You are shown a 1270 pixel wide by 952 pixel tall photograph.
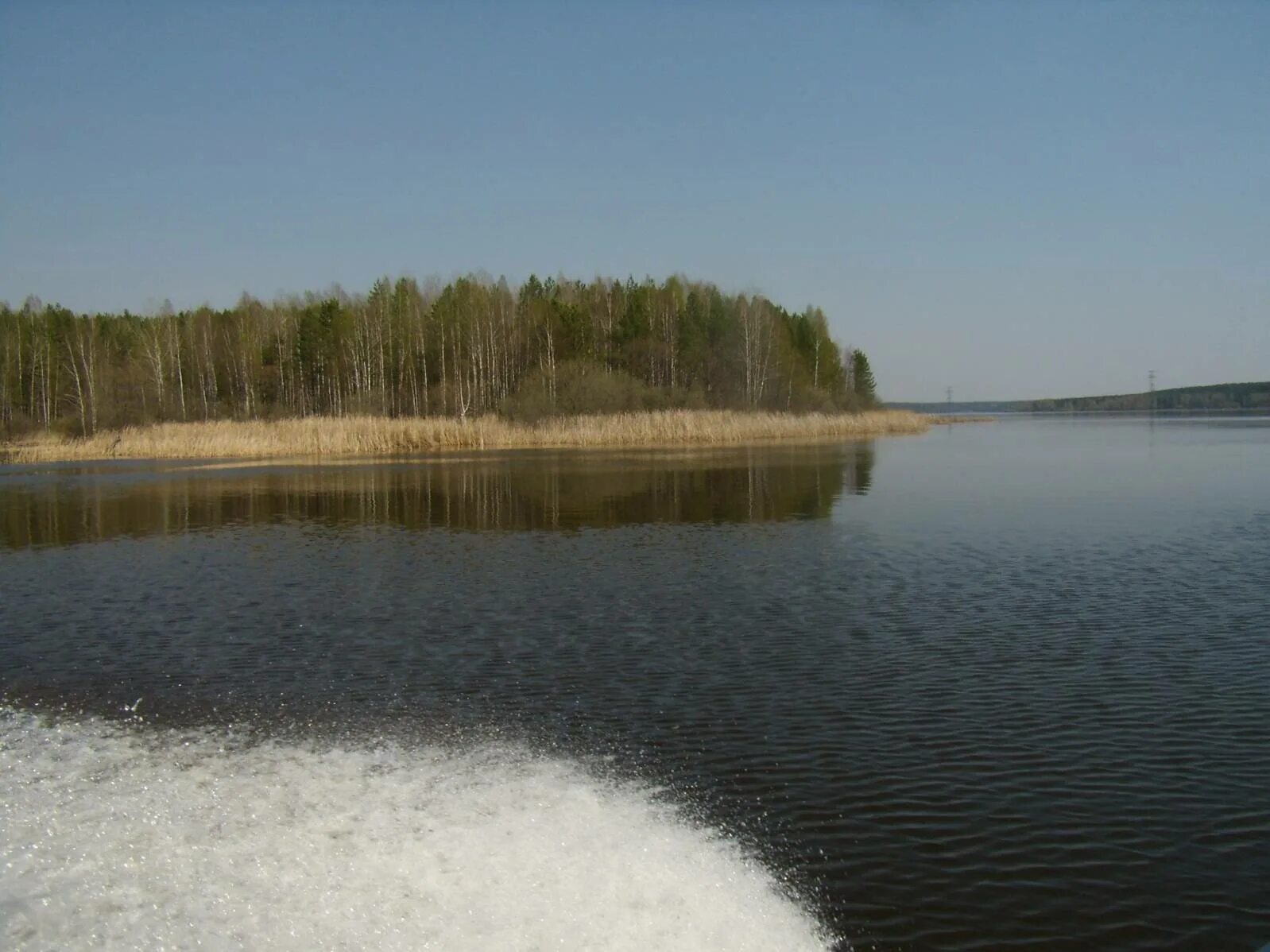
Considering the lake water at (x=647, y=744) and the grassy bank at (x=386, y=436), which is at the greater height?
the grassy bank at (x=386, y=436)

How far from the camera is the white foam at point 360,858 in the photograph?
4238mm

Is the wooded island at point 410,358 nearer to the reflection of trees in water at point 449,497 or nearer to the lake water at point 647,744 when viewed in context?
the reflection of trees in water at point 449,497

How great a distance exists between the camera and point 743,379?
60.2 m

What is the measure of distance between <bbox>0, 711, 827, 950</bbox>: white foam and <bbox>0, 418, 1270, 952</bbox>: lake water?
2 cm

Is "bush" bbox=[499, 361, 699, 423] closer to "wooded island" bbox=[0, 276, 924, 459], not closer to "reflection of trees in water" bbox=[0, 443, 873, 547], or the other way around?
"wooded island" bbox=[0, 276, 924, 459]

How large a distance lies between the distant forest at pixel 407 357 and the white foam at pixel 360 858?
155 feet

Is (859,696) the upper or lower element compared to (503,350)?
lower

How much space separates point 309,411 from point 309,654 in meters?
57.0

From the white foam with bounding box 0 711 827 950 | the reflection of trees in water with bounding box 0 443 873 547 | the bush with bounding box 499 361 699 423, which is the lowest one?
the white foam with bounding box 0 711 827 950

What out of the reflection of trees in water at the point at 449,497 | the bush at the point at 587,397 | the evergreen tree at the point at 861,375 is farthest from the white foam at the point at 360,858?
the evergreen tree at the point at 861,375

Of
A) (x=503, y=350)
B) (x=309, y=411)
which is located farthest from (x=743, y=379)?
(x=309, y=411)

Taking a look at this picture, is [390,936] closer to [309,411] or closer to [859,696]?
[859,696]

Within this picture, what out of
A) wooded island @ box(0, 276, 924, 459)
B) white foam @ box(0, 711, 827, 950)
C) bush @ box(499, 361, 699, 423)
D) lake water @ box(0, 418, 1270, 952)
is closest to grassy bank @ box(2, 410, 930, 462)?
bush @ box(499, 361, 699, 423)

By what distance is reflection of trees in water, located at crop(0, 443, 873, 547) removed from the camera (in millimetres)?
18359
